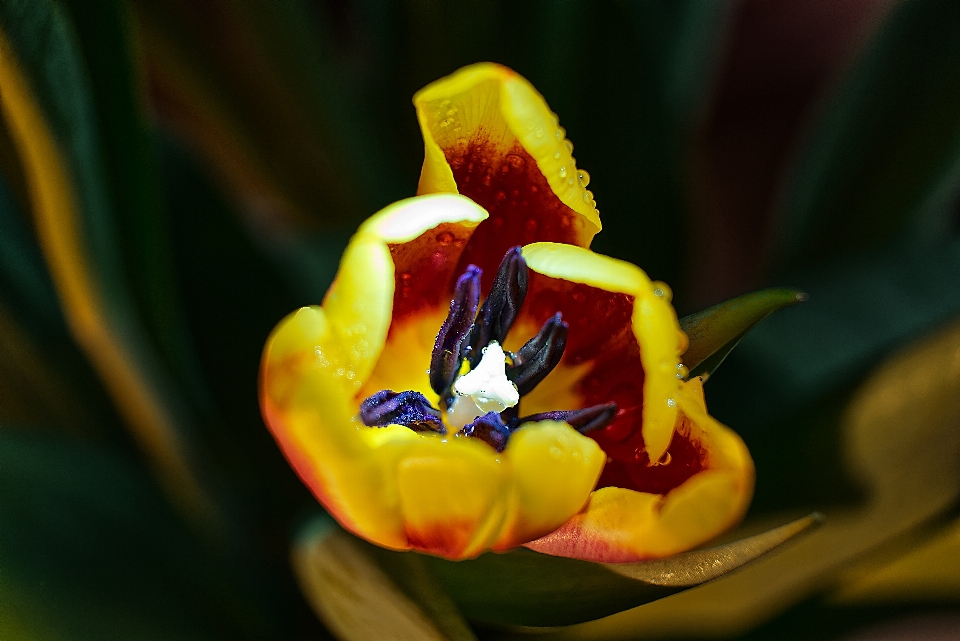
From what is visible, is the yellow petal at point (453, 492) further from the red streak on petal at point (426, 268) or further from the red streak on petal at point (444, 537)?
the red streak on petal at point (426, 268)

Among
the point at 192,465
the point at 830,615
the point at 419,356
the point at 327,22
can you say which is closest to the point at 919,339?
the point at 830,615

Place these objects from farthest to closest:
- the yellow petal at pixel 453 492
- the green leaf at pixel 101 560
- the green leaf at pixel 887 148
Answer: the green leaf at pixel 887 148 → the green leaf at pixel 101 560 → the yellow petal at pixel 453 492

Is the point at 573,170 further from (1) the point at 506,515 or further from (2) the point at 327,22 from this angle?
(2) the point at 327,22

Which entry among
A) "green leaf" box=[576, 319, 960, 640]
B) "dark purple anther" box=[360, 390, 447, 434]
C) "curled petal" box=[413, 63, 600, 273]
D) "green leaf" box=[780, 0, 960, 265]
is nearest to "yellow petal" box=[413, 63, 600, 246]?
"curled petal" box=[413, 63, 600, 273]

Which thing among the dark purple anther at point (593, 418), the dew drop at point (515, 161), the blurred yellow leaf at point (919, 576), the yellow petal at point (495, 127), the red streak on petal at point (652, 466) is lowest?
the blurred yellow leaf at point (919, 576)

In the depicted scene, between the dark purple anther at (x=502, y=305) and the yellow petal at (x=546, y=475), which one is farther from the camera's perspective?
the dark purple anther at (x=502, y=305)

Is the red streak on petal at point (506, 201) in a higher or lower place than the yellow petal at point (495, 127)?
lower

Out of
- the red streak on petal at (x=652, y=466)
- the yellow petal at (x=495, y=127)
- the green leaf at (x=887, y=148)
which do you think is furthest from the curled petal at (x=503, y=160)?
the green leaf at (x=887, y=148)

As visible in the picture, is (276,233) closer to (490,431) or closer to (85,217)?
(85,217)
